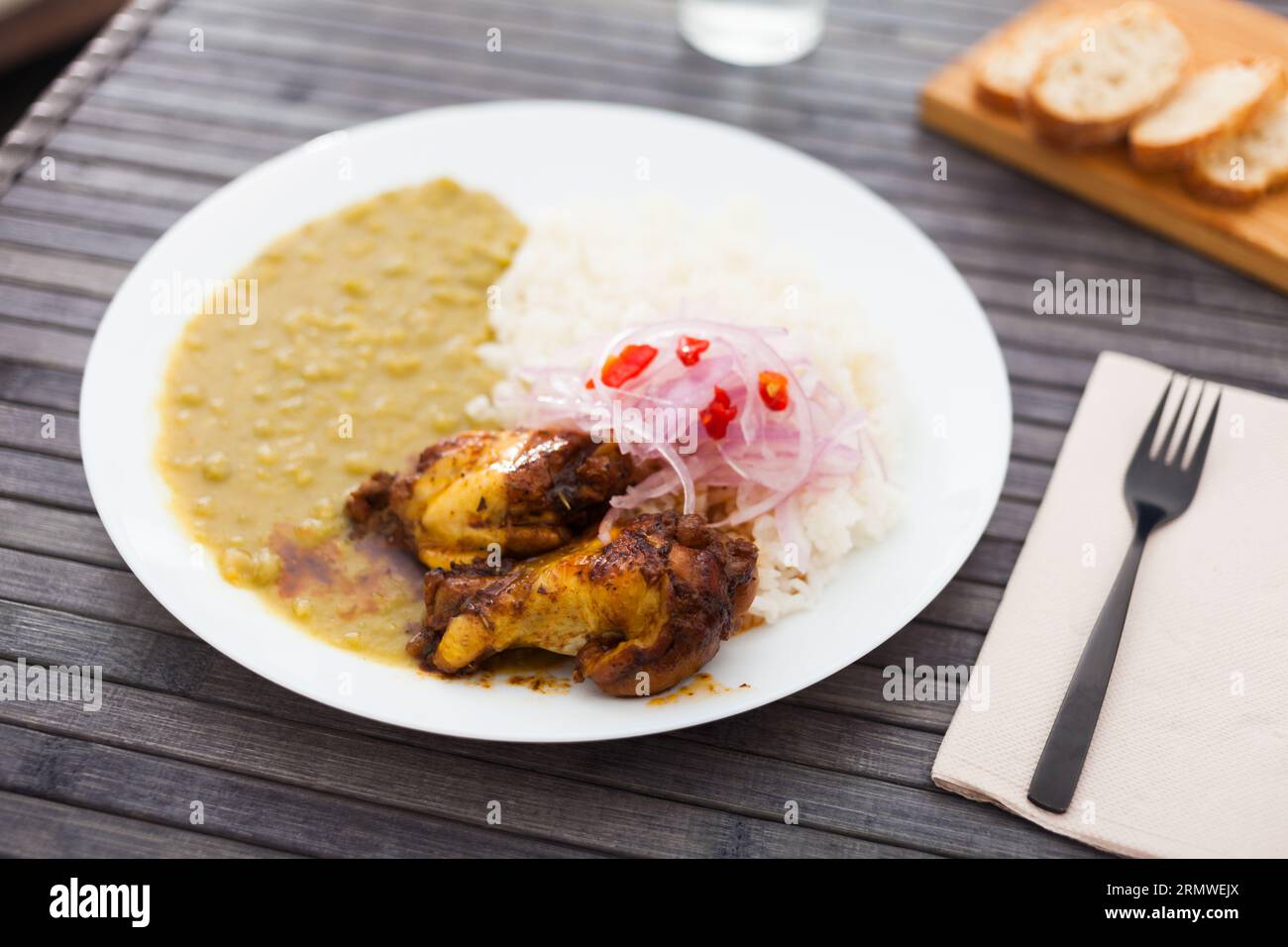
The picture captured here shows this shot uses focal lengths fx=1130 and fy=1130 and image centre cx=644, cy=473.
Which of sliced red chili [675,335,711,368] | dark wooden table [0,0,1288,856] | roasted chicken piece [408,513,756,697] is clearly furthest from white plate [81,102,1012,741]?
sliced red chili [675,335,711,368]

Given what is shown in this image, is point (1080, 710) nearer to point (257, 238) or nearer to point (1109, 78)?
point (1109, 78)

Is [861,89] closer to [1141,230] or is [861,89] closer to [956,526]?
[1141,230]

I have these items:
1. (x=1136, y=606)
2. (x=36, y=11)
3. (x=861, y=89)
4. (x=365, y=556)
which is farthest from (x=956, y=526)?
(x=36, y=11)

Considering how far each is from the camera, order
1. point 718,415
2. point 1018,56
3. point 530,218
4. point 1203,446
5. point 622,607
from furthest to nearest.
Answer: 1. point 1018,56
2. point 530,218
3. point 1203,446
4. point 718,415
5. point 622,607

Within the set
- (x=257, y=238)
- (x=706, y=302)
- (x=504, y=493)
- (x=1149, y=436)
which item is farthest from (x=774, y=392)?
(x=257, y=238)

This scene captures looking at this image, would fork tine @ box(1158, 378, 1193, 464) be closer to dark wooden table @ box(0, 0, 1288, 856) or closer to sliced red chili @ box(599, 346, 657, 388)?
dark wooden table @ box(0, 0, 1288, 856)
